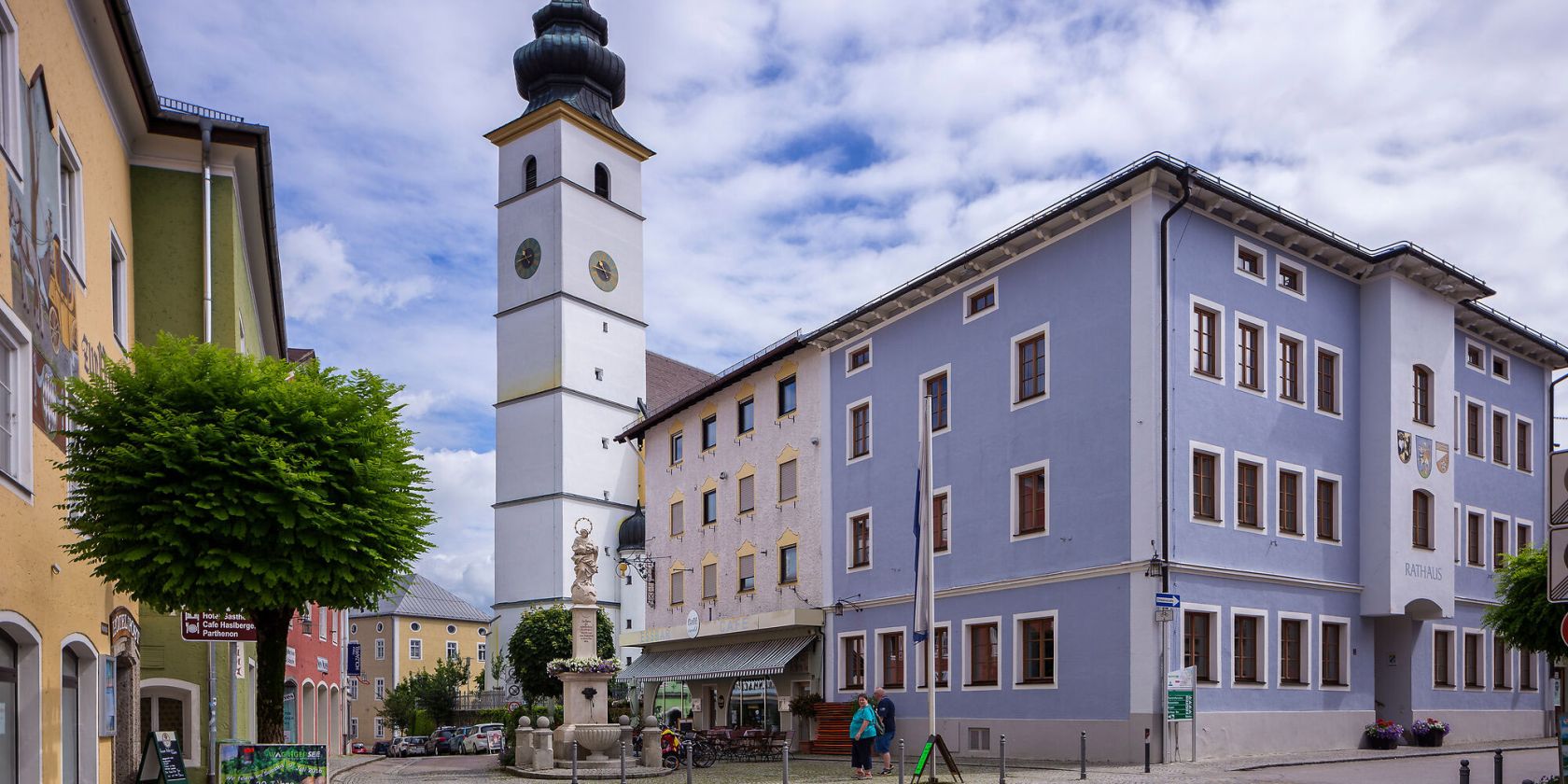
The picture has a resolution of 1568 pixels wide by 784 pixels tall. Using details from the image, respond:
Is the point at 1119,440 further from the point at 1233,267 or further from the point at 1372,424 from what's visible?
the point at 1372,424

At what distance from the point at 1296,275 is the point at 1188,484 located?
21.6 ft

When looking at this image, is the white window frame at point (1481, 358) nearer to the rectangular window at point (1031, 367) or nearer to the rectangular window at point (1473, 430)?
the rectangular window at point (1473, 430)

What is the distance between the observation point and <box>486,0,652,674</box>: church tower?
219 feet

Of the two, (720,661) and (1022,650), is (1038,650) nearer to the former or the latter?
(1022,650)

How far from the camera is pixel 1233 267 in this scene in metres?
27.6

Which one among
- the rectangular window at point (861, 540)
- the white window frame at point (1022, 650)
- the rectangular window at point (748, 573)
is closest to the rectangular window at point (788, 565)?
the rectangular window at point (748, 573)

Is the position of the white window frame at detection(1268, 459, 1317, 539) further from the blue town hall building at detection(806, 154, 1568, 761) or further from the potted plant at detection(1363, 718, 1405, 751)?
the potted plant at detection(1363, 718, 1405, 751)

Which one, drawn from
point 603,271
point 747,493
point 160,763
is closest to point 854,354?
point 747,493

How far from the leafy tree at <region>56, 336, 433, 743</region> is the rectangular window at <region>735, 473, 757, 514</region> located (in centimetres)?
2480

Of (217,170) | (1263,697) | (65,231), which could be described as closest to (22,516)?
(65,231)

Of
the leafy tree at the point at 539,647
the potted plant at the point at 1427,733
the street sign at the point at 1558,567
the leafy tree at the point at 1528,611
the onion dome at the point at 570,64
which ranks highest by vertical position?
the onion dome at the point at 570,64

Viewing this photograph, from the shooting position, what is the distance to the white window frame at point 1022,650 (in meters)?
26.9

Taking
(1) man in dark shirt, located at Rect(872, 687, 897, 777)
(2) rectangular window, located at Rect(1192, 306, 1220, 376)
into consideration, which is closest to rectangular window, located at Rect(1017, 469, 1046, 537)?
(2) rectangular window, located at Rect(1192, 306, 1220, 376)

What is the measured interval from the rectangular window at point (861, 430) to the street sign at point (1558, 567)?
22979mm
